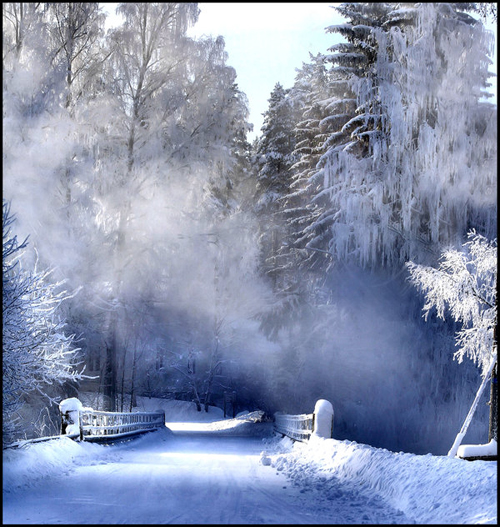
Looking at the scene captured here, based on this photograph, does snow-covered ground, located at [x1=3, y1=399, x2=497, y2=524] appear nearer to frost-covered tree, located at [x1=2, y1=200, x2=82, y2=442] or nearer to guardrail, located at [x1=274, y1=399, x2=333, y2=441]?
frost-covered tree, located at [x1=2, y1=200, x2=82, y2=442]

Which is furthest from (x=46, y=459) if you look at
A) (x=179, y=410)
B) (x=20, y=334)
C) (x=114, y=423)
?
(x=179, y=410)

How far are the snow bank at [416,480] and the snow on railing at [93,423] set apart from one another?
4184mm

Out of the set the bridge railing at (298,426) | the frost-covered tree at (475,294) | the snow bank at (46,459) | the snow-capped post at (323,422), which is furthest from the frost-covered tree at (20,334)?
the frost-covered tree at (475,294)

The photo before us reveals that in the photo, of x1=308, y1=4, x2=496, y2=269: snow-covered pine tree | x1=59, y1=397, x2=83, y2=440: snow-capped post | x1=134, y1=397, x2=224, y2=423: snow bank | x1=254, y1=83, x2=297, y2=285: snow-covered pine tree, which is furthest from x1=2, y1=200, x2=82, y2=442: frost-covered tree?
x1=134, y1=397, x2=224, y2=423: snow bank

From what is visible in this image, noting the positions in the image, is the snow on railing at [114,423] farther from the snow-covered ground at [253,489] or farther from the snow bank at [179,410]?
the snow bank at [179,410]

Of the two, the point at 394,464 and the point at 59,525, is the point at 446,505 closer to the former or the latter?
the point at 394,464

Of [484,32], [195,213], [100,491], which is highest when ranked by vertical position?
[484,32]

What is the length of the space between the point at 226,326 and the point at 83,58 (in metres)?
21.1

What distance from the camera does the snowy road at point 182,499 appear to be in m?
6.02

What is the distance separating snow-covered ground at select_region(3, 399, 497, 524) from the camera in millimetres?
5906

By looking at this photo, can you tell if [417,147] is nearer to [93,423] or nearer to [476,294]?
[476,294]

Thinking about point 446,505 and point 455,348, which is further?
point 455,348

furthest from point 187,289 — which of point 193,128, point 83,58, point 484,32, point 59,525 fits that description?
point 59,525

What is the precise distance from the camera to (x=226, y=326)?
37344 mm
